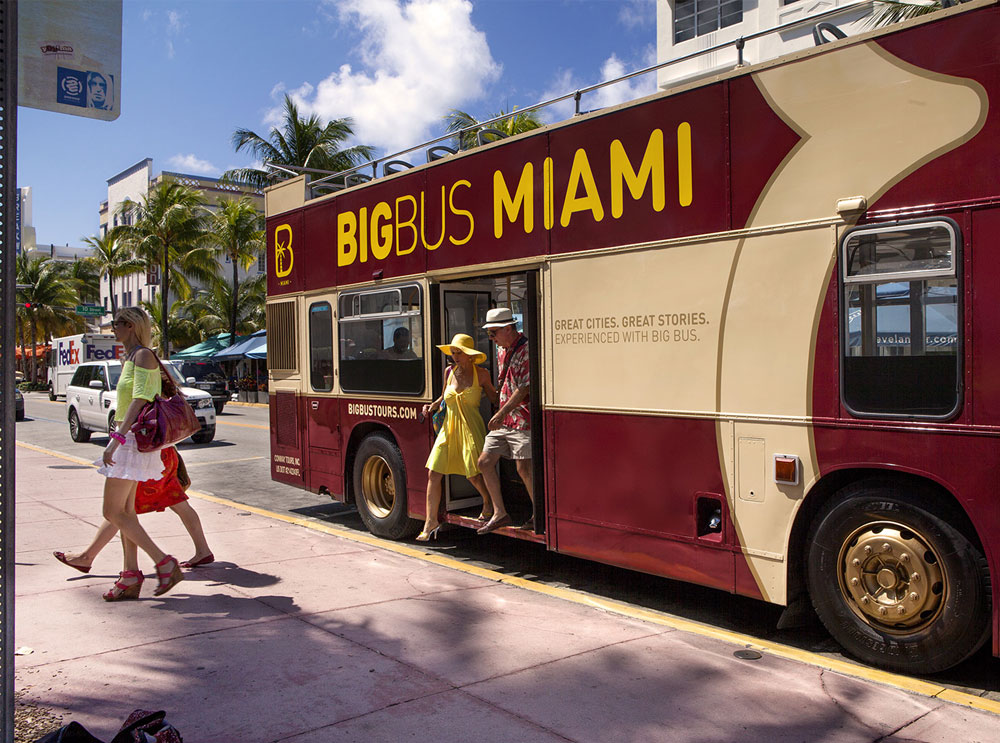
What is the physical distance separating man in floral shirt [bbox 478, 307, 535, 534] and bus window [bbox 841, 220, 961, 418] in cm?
266

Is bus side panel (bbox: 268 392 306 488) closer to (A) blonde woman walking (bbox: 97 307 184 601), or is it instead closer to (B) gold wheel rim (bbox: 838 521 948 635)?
(A) blonde woman walking (bbox: 97 307 184 601)

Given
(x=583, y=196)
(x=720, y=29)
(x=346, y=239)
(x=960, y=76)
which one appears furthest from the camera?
(x=720, y=29)

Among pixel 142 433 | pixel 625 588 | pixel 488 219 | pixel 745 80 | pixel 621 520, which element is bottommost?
pixel 625 588

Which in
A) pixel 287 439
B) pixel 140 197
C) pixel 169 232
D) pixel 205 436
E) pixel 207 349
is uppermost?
pixel 140 197

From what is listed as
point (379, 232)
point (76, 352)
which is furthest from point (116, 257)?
point (379, 232)

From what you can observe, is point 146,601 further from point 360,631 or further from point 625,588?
point 625,588

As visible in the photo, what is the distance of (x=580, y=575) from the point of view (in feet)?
22.2

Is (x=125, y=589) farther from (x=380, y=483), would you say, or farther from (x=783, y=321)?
(x=783, y=321)

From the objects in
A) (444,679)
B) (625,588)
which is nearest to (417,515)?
(625,588)

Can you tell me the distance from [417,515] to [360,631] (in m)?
2.44

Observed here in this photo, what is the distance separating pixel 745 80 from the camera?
5.04 meters

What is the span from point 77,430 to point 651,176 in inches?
691

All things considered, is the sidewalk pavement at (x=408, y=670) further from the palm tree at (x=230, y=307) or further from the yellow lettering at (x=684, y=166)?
the palm tree at (x=230, y=307)

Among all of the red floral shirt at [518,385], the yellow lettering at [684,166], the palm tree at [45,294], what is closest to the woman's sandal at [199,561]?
the red floral shirt at [518,385]
